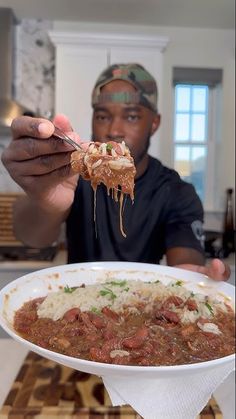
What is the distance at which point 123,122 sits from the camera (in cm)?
34

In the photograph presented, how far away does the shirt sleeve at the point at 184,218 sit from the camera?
0.40 m

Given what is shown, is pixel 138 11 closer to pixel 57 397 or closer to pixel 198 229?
pixel 198 229

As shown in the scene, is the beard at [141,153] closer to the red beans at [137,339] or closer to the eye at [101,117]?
the eye at [101,117]

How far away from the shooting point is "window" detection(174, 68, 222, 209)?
405mm

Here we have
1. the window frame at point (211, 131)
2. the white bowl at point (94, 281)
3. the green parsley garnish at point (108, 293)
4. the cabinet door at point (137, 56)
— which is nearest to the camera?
the white bowl at point (94, 281)

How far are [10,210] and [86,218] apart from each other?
0.09 metres

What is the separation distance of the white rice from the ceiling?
0.28 m

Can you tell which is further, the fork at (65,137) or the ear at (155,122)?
the ear at (155,122)

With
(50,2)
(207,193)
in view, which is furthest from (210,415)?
(50,2)

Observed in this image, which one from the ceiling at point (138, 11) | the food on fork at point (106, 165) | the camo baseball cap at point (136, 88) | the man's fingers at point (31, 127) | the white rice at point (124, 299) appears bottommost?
the white rice at point (124, 299)

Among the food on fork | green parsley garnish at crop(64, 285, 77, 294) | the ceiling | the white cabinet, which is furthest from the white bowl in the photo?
the white cabinet

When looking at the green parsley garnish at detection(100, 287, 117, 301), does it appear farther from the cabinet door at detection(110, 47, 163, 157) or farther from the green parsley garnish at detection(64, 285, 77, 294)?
the cabinet door at detection(110, 47, 163, 157)

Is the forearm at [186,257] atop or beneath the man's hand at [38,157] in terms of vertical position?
beneath

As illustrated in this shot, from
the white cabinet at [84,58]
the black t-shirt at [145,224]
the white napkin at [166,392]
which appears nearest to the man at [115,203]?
the black t-shirt at [145,224]
